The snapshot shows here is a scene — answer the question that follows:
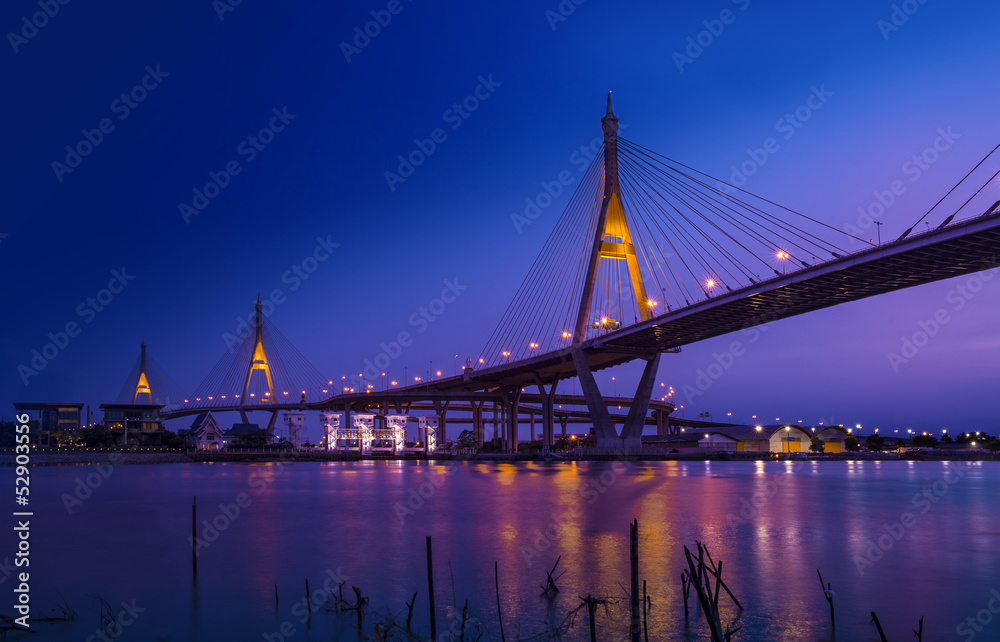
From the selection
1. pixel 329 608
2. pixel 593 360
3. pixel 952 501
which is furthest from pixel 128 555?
pixel 593 360

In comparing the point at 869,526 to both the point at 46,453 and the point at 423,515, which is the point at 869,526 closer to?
the point at 423,515

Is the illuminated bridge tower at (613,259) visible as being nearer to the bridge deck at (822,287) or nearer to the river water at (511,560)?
the bridge deck at (822,287)

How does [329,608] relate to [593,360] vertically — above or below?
below

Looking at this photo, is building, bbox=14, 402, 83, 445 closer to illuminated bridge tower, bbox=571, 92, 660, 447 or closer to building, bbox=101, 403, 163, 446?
building, bbox=101, 403, 163, 446

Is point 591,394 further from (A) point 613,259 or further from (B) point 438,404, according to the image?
(B) point 438,404

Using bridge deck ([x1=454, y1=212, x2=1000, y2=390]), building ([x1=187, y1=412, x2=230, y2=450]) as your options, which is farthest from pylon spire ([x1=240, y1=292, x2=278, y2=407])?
bridge deck ([x1=454, y1=212, x2=1000, y2=390])

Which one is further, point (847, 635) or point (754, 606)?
point (754, 606)

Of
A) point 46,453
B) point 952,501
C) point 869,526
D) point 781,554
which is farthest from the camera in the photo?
point 46,453
